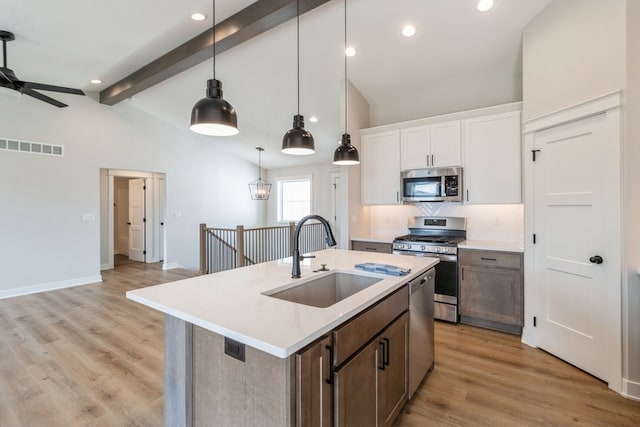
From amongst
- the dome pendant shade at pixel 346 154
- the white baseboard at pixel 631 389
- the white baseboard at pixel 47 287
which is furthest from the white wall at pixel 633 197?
the white baseboard at pixel 47 287

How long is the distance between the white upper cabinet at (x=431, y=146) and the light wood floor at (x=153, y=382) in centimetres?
199

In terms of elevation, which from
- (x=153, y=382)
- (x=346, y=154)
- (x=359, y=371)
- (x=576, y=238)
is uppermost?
(x=346, y=154)

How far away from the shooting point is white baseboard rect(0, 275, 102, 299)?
4699mm

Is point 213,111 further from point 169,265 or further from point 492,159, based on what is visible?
point 169,265

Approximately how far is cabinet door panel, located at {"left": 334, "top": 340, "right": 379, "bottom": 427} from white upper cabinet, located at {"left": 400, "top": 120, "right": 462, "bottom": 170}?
114 inches

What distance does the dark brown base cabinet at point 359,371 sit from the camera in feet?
3.78

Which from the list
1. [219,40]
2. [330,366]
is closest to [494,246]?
[330,366]

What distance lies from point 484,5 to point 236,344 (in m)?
3.49

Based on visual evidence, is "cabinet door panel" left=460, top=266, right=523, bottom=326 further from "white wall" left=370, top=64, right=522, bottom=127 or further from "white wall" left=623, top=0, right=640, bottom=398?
"white wall" left=370, top=64, right=522, bottom=127

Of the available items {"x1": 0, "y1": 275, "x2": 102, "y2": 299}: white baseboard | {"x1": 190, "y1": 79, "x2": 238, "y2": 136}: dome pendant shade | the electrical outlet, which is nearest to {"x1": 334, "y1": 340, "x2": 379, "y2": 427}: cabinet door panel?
the electrical outlet

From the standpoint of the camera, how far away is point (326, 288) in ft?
7.09

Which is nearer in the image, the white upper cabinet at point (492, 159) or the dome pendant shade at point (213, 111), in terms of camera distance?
the dome pendant shade at point (213, 111)

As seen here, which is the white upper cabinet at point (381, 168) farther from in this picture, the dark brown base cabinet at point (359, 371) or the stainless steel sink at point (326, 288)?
the dark brown base cabinet at point (359, 371)

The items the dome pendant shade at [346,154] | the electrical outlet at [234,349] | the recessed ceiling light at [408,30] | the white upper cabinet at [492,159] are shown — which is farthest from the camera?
the white upper cabinet at [492,159]
